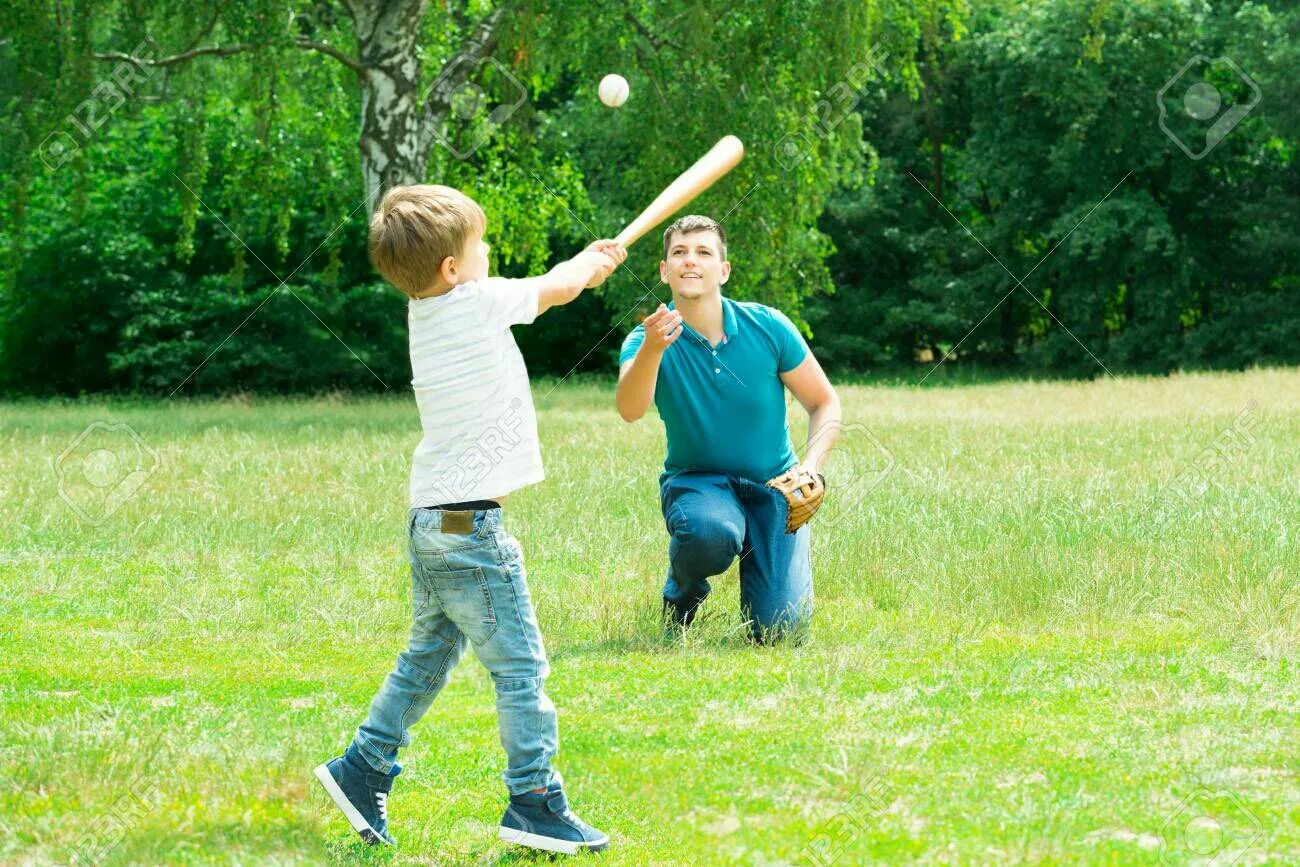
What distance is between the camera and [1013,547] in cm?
747

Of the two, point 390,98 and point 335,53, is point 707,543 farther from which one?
point 335,53

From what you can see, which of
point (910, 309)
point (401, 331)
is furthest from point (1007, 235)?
point (401, 331)

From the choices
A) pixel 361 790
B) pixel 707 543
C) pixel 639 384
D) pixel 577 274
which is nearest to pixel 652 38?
pixel 707 543

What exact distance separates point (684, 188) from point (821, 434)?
Result: 169cm

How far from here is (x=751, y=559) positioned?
610 centimetres

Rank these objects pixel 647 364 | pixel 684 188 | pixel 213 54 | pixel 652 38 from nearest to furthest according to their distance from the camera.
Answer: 1. pixel 684 188
2. pixel 647 364
3. pixel 652 38
4. pixel 213 54

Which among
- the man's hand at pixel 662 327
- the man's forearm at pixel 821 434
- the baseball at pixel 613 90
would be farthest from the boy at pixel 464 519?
the baseball at pixel 613 90

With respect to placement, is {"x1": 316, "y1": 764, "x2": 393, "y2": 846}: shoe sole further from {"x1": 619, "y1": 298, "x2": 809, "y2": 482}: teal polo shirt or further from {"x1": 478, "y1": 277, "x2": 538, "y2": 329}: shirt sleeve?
{"x1": 619, "y1": 298, "x2": 809, "y2": 482}: teal polo shirt

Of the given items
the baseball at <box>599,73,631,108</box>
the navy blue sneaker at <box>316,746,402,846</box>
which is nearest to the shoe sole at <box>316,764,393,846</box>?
the navy blue sneaker at <box>316,746,402,846</box>

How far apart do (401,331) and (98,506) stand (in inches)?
829

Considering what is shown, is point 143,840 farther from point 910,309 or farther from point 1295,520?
point 910,309

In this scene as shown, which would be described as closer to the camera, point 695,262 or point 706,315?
point 695,262

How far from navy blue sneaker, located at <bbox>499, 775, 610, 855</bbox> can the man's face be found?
2.57m

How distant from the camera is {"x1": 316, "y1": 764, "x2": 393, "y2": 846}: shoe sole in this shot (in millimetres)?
3824
